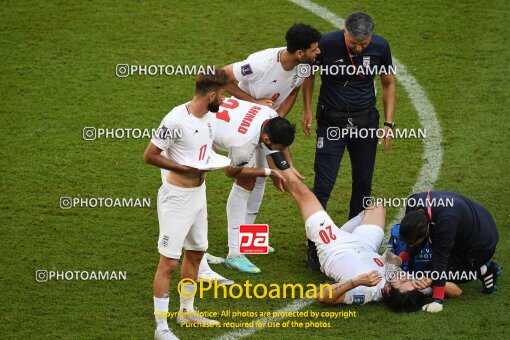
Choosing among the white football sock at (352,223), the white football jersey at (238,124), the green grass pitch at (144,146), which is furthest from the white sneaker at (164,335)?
the white football sock at (352,223)

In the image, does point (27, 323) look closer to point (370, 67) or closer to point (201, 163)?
point (201, 163)

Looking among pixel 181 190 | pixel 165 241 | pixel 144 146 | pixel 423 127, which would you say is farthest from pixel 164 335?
pixel 423 127

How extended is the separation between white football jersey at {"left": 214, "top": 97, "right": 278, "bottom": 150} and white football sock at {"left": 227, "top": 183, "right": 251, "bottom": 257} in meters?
0.52

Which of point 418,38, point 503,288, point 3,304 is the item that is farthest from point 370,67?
point 418,38

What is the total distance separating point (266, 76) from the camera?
31.6 ft

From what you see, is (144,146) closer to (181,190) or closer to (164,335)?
(181,190)

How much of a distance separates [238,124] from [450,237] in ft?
6.79

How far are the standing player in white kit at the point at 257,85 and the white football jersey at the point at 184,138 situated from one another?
117cm

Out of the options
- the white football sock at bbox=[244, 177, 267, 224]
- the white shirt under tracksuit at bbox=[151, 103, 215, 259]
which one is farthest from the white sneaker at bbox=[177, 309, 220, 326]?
the white football sock at bbox=[244, 177, 267, 224]

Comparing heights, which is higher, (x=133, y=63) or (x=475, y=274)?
(x=133, y=63)

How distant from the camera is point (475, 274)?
29.3 ft

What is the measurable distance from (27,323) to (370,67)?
377cm

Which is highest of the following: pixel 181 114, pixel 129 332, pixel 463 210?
pixel 181 114

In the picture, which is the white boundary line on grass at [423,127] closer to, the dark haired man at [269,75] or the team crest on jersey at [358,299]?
the team crest on jersey at [358,299]
